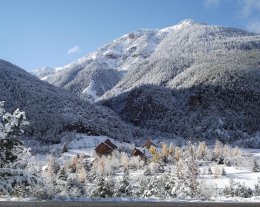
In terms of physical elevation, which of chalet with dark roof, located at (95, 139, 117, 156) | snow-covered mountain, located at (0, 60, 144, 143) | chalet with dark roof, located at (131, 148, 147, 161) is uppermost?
snow-covered mountain, located at (0, 60, 144, 143)

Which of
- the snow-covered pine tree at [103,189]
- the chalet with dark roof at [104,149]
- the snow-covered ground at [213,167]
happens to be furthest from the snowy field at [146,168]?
the chalet with dark roof at [104,149]

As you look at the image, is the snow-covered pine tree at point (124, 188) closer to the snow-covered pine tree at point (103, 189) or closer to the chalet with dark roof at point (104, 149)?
the snow-covered pine tree at point (103, 189)

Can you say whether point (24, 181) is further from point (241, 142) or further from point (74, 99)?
point (74, 99)

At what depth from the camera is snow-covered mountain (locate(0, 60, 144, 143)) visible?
13700cm

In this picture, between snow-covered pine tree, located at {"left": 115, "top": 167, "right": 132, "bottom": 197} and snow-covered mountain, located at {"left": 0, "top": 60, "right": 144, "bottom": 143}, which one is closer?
snow-covered pine tree, located at {"left": 115, "top": 167, "right": 132, "bottom": 197}

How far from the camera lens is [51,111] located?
14762 centimetres

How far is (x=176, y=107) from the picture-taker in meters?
183

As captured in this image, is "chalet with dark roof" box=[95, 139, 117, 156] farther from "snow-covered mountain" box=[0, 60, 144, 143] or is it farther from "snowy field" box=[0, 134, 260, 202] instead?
"snow-covered mountain" box=[0, 60, 144, 143]

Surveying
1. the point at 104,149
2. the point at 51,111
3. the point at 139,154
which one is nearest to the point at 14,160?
the point at 139,154

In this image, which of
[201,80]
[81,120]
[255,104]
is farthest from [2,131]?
[201,80]

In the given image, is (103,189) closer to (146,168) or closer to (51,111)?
(146,168)

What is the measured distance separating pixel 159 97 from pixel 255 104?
37.4 metres

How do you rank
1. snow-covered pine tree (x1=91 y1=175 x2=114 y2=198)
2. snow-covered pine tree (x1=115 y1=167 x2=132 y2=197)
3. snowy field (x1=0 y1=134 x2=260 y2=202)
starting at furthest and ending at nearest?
1. snowy field (x1=0 y1=134 x2=260 y2=202)
2. snow-covered pine tree (x1=115 y1=167 x2=132 y2=197)
3. snow-covered pine tree (x1=91 y1=175 x2=114 y2=198)

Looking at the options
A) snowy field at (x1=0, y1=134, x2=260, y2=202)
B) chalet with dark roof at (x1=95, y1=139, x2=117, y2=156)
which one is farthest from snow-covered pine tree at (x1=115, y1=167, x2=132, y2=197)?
chalet with dark roof at (x1=95, y1=139, x2=117, y2=156)
